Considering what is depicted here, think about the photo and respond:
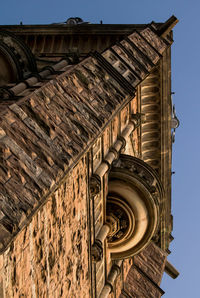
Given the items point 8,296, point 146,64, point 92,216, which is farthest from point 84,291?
point 146,64

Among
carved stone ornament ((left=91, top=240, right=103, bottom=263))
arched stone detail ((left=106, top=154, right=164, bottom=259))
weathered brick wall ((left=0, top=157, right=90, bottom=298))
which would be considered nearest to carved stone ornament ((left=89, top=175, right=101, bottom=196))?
weathered brick wall ((left=0, top=157, right=90, bottom=298))

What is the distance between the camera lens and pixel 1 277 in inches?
189

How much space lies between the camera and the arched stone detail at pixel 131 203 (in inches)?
499

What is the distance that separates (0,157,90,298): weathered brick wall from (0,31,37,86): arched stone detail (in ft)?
10.4

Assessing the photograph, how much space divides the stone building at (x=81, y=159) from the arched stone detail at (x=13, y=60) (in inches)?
1.0

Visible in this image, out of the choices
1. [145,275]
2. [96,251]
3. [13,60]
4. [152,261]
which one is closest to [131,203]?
[96,251]

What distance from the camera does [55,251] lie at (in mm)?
7246

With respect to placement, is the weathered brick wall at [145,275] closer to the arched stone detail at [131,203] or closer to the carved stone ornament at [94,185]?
the arched stone detail at [131,203]

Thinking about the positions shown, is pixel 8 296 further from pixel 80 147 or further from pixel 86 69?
pixel 86 69

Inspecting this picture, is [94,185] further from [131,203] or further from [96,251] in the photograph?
[131,203]

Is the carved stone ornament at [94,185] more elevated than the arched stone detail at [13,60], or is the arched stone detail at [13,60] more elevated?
the arched stone detail at [13,60]

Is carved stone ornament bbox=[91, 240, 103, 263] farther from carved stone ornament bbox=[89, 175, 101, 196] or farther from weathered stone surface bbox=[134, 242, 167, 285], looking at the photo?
weathered stone surface bbox=[134, 242, 167, 285]

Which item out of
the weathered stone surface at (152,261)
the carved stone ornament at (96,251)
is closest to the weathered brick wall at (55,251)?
the carved stone ornament at (96,251)

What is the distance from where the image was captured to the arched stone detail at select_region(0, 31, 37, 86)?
11070 millimetres
